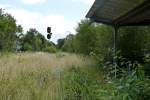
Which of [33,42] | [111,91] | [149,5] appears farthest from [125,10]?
[33,42]

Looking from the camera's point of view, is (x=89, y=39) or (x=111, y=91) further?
(x=89, y=39)

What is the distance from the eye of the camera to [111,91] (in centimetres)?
483

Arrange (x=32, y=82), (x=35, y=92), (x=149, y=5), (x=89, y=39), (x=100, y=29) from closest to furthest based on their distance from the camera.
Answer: (x=35, y=92), (x=32, y=82), (x=149, y=5), (x=100, y=29), (x=89, y=39)

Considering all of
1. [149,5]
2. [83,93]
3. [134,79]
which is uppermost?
[149,5]

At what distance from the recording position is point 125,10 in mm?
11461

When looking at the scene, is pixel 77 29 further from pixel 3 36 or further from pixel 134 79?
pixel 134 79

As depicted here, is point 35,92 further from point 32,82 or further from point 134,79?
point 134,79

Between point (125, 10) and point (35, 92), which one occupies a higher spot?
point (125, 10)

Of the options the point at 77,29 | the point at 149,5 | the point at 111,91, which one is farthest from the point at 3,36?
the point at 111,91

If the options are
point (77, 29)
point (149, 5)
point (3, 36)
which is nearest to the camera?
point (149, 5)

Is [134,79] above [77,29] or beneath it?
beneath

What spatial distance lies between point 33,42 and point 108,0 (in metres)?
62.4

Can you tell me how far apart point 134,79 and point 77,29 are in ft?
99.8

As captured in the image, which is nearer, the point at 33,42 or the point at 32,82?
the point at 32,82
